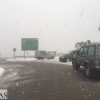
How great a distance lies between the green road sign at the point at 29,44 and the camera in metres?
37.9

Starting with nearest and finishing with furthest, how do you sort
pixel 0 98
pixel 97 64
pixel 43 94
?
pixel 0 98 → pixel 43 94 → pixel 97 64

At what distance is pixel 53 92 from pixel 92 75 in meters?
3.66

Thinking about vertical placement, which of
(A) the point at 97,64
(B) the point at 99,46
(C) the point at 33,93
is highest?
(B) the point at 99,46

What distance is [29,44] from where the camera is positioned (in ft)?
125

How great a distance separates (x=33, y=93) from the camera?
23.3 feet

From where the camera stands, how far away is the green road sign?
124 feet

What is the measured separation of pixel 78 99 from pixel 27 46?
32.3m

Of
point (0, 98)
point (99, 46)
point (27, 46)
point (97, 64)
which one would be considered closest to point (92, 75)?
point (97, 64)

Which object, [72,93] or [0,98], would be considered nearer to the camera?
[0,98]

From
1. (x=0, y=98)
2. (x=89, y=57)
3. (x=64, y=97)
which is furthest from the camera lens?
(x=89, y=57)

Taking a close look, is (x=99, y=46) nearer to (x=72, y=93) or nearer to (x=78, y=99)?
(x=72, y=93)

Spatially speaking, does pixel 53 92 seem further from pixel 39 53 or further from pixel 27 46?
pixel 27 46

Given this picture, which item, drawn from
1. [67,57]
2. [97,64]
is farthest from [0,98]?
[67,57]

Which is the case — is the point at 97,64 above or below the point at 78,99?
above
